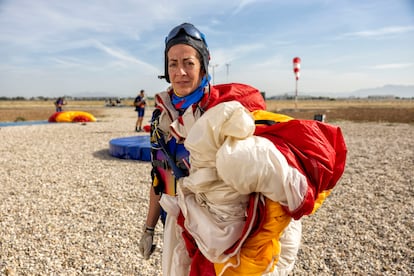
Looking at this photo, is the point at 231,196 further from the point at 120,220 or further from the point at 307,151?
the point at 120,220

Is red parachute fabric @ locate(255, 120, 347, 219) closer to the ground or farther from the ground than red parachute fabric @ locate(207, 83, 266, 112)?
closer to the ground

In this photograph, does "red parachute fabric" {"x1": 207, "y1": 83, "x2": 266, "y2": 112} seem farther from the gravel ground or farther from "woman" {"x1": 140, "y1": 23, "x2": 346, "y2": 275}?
the gravel ground

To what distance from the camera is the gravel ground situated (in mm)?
3629

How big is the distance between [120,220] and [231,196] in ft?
13.1

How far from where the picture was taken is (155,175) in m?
2.06

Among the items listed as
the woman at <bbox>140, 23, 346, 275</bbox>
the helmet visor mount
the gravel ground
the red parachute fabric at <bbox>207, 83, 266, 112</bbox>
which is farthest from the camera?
the gravel ground

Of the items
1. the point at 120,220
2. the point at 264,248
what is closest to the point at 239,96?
the point at 264,248

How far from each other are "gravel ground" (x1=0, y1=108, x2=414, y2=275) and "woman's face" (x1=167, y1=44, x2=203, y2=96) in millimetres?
2612

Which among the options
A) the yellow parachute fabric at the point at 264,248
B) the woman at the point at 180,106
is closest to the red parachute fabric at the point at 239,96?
the woman at the point at 180,106

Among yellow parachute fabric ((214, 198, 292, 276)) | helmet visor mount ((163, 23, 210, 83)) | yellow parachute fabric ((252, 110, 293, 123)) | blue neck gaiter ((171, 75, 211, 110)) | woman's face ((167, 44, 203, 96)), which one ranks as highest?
helmet visor mount ((163, 23, 210, 83))

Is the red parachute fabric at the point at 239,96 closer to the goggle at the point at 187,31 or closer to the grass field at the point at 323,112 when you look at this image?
the goggle at the point at 187,31

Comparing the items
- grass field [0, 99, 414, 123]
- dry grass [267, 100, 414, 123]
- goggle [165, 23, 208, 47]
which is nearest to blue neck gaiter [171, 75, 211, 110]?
goggle [165, 23, 208, 47]

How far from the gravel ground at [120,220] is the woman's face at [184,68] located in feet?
8.57

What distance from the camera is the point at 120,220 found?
4.82 m
